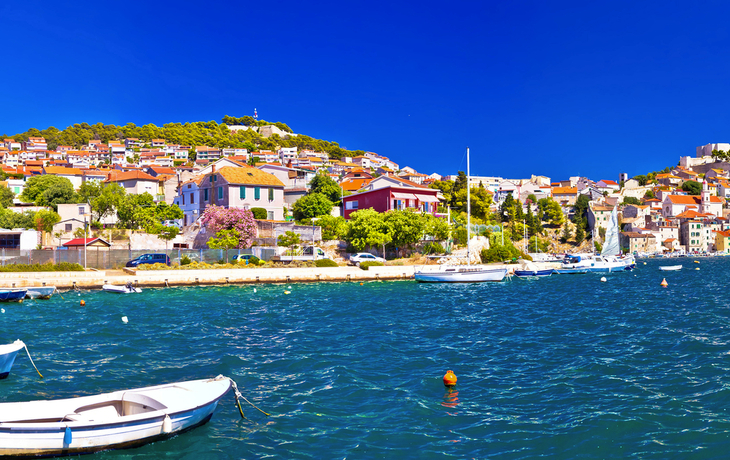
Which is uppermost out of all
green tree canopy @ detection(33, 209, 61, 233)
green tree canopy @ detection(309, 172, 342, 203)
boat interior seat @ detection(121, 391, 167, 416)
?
green tree canopy @ detection(309, 172, 342, 203)

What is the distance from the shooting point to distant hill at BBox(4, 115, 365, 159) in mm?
150375

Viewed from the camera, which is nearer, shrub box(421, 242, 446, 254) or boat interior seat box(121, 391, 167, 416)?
boat interior seat box(121, 391, 167, 416)

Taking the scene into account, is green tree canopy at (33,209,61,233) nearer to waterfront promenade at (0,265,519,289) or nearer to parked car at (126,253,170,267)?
parked car at (126,253,170,267)

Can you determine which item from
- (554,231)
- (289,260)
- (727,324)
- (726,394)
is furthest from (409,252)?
(554,231)

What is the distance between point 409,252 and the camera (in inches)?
1875

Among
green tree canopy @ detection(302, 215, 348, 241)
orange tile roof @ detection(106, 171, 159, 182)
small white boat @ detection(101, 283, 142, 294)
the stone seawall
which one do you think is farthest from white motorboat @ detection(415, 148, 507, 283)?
orange tile roof @ detection(106, 171, 159, 182)

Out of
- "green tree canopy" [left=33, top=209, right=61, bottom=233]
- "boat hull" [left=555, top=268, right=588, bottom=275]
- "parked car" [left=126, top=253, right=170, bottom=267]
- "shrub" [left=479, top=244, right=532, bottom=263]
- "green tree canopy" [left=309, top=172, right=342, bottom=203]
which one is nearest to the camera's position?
"parked car" [left=126, top=253, right=170, bottom=267]

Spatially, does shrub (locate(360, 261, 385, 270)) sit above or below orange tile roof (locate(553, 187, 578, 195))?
below

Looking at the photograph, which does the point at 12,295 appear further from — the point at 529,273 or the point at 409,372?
the point at 529,273

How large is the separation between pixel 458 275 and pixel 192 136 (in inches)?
5392

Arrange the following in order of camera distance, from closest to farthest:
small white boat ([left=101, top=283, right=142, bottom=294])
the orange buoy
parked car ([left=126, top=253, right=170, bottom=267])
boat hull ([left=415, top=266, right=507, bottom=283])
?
the orange buoy < small white boat ([left=101, top=283, right=142, bottom=294]) < parked car ([left=126, top=253, right=170, bottom=267]) < boat hull ([left=415, top=266, right=507, bottom=283])

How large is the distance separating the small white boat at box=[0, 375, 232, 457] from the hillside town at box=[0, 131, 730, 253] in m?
37.2

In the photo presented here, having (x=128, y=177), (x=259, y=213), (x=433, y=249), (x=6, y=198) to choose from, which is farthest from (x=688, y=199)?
(x=6, y=198)

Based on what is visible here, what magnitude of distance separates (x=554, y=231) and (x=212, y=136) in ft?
363
